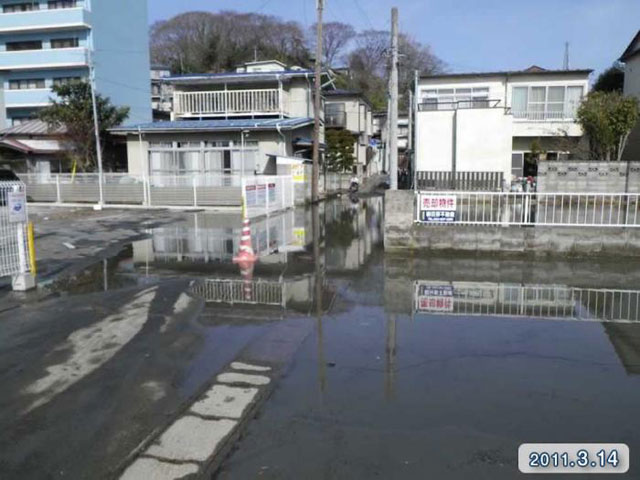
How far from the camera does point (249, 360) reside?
5.88 metres

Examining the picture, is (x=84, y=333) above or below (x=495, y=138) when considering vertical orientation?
below

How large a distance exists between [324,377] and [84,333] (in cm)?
333

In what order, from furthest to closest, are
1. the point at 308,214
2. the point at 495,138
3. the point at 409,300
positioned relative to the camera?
1. the point at 495,138
2. the point at 308,214
3. the point at 409,300

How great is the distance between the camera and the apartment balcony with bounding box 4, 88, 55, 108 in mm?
38969

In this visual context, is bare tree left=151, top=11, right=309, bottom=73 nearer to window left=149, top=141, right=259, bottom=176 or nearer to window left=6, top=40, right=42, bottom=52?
window left=6, top=40, right=42, bottom=52

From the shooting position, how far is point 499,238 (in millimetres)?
11672

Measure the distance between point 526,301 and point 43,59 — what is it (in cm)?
4040

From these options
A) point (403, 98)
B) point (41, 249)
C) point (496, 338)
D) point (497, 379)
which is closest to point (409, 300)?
point (496, 338)

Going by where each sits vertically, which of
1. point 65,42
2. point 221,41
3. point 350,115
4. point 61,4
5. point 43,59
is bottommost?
point 350,115

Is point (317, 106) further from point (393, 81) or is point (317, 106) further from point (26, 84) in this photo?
point (26, 84)

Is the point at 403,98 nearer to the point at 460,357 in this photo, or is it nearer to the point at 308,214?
the point at 308,214

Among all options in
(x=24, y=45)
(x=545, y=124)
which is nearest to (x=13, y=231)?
(x=545, y=124)

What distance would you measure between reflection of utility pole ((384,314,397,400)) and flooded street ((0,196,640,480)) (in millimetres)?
23

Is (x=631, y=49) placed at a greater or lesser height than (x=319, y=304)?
greater
